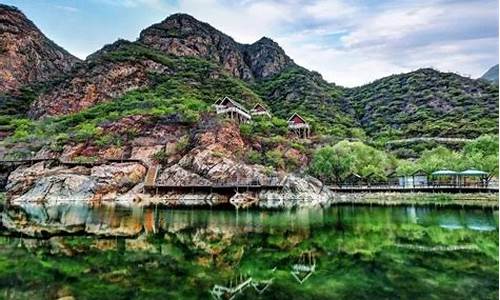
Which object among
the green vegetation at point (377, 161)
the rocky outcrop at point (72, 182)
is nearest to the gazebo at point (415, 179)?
the green vegetation at point (377, 161)

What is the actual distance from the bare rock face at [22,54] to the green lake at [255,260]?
107458 mm

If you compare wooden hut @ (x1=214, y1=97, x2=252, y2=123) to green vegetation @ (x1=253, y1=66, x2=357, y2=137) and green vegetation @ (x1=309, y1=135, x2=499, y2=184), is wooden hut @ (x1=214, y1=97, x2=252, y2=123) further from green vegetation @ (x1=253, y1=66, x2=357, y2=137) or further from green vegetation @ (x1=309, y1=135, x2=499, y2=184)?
green vegetation @ (x1=309, y1=135, x2=499, y2=184)

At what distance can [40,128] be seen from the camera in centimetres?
8012

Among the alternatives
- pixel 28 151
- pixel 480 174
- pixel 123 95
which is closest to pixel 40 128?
pixel 28 151

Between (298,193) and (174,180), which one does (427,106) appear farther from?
(174,180)

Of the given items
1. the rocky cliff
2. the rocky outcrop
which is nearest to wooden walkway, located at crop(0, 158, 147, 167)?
the rocky cliff

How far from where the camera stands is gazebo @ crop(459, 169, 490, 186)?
51406 mm

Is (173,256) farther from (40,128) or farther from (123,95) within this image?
(123,95)

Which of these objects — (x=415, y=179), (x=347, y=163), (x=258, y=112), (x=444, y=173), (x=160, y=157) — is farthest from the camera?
(x=258, y=112)

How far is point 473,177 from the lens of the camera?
5684 cm

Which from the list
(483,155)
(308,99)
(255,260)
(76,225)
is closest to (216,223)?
(76,225)

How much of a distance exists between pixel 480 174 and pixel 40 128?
69.7 meters

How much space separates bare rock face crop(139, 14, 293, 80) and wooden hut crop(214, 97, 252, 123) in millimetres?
54351

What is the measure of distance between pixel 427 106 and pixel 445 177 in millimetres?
46463
